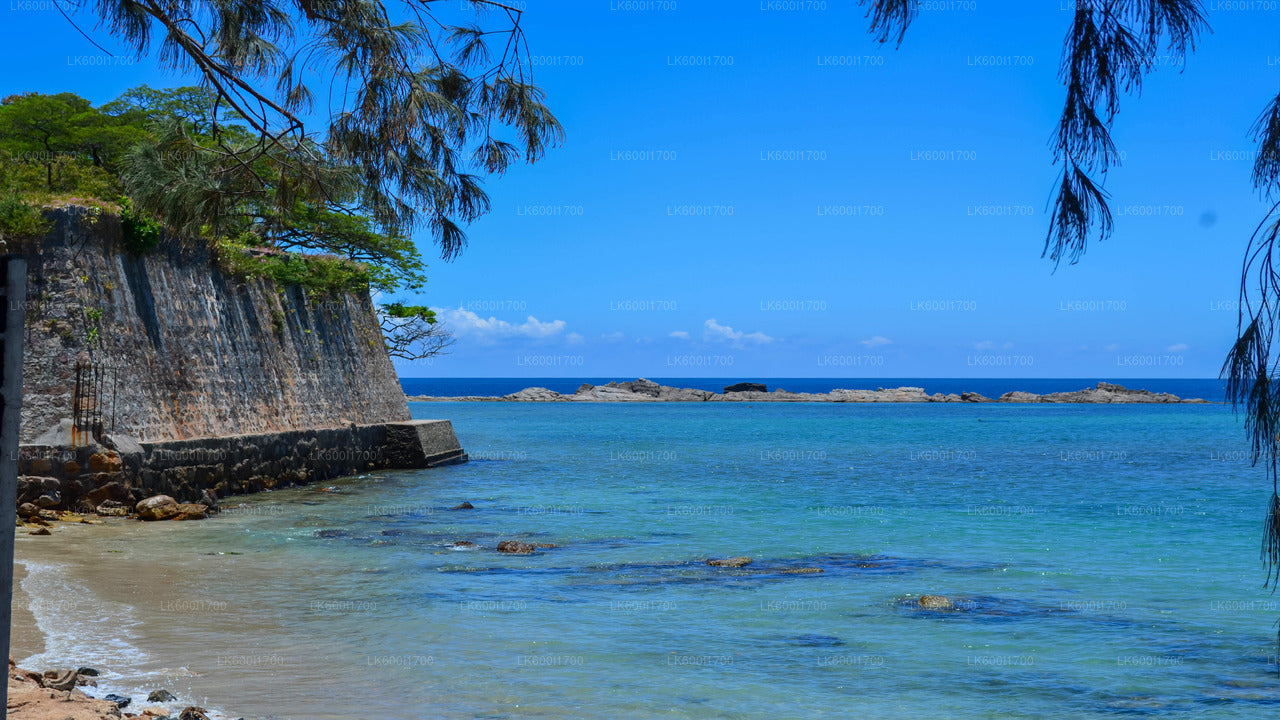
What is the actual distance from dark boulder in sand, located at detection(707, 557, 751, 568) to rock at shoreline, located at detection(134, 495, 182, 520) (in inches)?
349

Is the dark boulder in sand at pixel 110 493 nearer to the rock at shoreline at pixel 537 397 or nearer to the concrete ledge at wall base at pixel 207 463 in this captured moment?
the concrete ledge at wall base at pixel 207 463

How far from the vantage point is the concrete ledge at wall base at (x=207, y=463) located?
1531 centimetres

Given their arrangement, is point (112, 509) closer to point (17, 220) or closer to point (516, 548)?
point (17, 220)

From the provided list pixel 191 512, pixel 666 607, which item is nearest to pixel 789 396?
pixel 191 512

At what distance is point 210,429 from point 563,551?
27.2ft

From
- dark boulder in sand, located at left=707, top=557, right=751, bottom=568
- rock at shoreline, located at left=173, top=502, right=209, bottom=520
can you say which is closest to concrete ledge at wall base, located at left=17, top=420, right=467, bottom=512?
rock at shoreline, located at left=173, top=502, right=209, bottom=520

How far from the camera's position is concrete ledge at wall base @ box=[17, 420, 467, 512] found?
1531cm

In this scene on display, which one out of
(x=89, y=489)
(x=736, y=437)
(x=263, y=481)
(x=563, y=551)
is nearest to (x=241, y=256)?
(x=263, y=481)

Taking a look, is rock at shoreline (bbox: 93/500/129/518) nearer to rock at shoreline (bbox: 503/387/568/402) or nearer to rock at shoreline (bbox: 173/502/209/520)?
rock at shoreline (bbox: 173/502/209/520)

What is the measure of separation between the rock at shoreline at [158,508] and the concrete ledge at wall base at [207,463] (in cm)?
32

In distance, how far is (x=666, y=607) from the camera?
10.9m

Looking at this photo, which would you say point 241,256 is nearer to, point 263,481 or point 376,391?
point 263,481

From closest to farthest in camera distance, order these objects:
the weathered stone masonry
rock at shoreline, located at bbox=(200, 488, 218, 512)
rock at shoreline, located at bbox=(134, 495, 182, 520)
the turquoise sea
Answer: the turquoise sea
the weathered stone masonry
rock at shoreline, located at bbox=(134, 495, 182, 520)
rock at shoreline, located at bbox=(200, 488, 218, 512)

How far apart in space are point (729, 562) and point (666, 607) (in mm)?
3274
